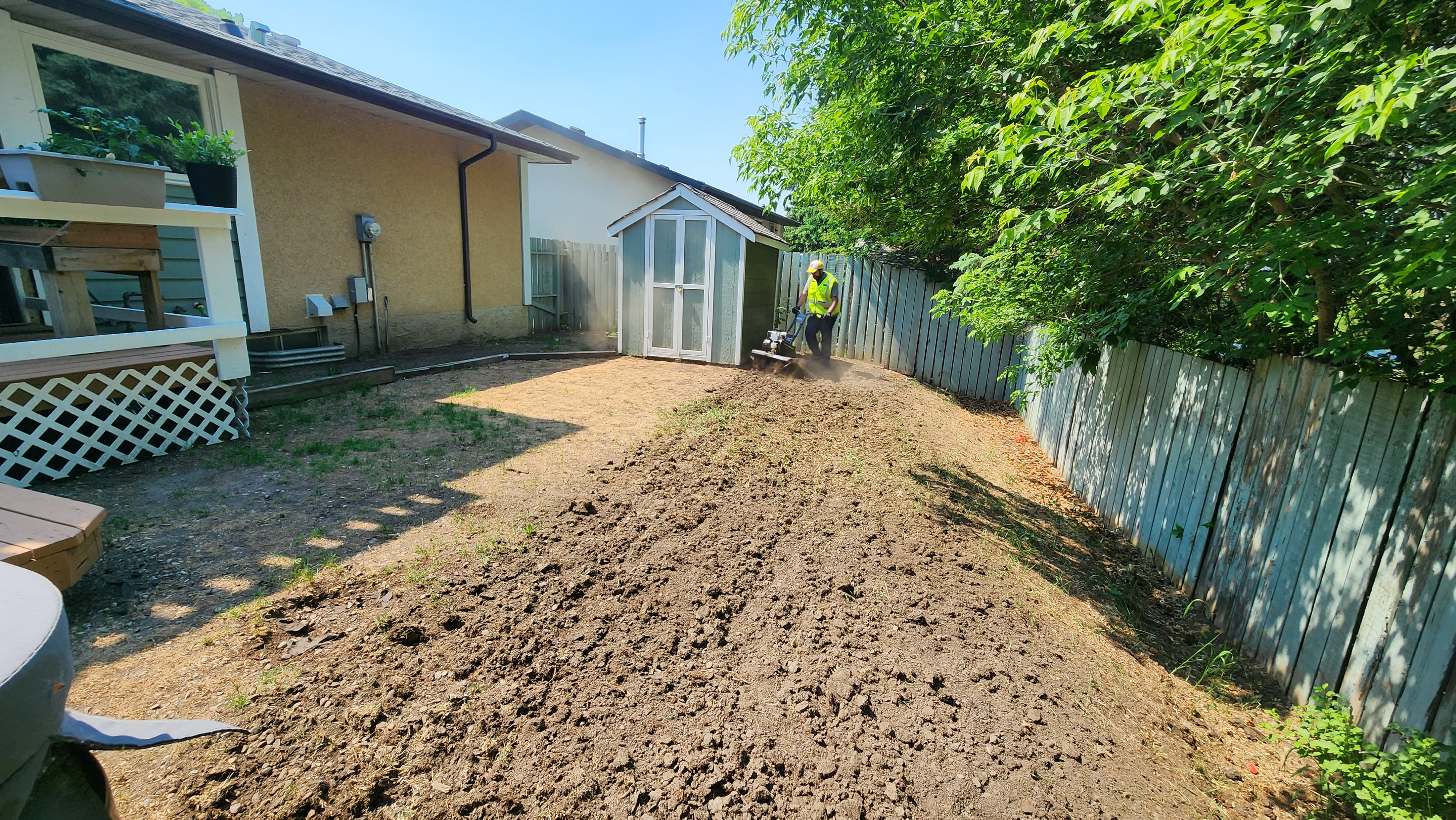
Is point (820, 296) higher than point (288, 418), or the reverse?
point (820, 296)

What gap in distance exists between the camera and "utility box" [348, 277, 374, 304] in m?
8.27

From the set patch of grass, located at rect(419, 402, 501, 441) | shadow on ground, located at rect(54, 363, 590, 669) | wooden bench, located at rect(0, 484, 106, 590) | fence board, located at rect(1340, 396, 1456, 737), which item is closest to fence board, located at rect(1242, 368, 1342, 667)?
fence board, located at rect(1340, 396, 1456, 737)

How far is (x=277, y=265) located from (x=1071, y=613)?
914cm

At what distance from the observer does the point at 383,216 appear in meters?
8.83

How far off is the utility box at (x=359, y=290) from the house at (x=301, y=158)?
0.10m

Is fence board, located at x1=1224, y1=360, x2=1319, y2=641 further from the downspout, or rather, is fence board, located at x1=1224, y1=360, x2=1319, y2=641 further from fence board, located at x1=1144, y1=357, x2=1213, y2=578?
the downspout

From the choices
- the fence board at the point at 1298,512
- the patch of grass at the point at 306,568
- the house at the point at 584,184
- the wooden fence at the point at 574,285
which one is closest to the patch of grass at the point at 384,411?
the patch of grass at the point at 306,568

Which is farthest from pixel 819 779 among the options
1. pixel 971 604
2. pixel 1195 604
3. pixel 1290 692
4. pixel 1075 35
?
pixel 1075 35

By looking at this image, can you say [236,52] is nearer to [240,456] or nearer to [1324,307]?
[240,456]

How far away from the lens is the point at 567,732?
235 cm

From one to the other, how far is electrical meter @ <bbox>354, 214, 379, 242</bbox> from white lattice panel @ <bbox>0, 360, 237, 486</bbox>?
405 cm

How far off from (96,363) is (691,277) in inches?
271

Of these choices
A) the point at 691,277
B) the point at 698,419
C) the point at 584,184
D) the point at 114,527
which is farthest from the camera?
the point at 584,184

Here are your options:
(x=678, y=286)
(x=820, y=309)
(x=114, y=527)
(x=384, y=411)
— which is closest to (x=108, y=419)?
(x=114, y=527)
